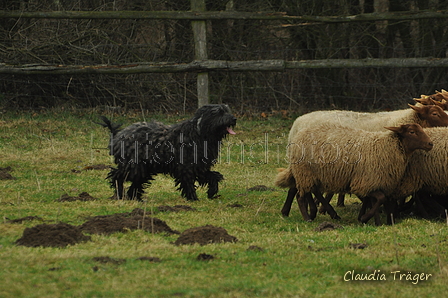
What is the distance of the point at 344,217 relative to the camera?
881 centimetres

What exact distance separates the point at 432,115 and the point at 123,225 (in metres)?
5.13

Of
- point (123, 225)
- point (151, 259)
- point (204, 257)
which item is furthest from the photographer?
point (123, 225)

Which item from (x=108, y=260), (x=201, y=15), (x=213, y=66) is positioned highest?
(x=201, y=15)

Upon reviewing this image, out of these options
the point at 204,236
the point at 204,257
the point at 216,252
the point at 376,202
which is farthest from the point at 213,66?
the point at 204,257

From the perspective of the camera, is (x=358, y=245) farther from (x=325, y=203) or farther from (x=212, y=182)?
(x=212, y=182)

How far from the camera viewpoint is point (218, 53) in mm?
17547

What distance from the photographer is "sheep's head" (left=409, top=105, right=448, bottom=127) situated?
958 cm

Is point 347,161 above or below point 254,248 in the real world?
above

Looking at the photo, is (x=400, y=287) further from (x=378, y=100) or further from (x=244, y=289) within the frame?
(x=378, y=100)

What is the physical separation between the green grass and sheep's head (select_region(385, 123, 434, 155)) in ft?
3.14

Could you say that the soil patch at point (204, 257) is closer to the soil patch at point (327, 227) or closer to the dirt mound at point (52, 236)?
the dirt mound at point (52, 236)

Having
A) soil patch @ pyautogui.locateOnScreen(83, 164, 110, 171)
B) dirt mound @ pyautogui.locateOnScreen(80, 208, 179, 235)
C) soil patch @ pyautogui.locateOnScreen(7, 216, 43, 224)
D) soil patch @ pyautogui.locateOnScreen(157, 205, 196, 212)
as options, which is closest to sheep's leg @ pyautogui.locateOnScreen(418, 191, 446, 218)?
soil patch @ pyautogui.locateOnScreen(157, 205, 196, 212)

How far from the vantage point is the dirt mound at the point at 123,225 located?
272 inches

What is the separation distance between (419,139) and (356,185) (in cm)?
98
